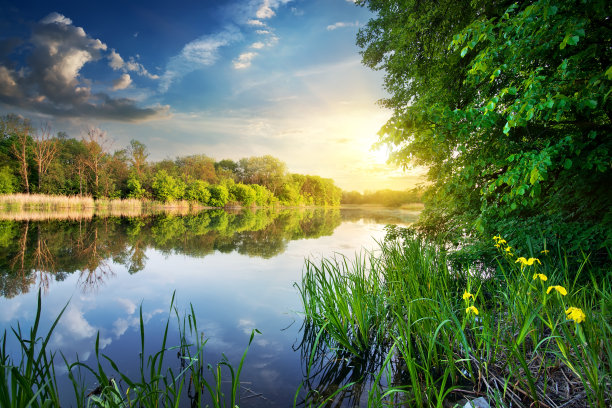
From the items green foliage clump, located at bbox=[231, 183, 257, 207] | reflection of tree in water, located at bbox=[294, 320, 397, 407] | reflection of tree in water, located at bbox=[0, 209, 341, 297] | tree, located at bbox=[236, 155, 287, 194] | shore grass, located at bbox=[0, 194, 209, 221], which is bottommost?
reflection of tree in water, located at bbox=[294, 320, 397, 407]

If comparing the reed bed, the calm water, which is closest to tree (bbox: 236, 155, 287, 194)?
the reed bed

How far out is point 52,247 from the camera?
7430 millimetres

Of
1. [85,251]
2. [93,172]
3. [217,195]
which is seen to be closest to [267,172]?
[217,195]

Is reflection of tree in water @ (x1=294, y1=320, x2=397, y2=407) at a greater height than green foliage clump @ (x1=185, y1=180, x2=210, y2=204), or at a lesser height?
lesser

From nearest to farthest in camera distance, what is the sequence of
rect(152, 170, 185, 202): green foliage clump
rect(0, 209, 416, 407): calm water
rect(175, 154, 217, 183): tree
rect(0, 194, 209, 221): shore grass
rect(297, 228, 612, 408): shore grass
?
rect(297, 228, 612, 408): shore grass, rect(0, 209, 416, 407): calm water, rect(0, 194, 209, 221): shore grass, rect(152, 170, 185, 202): green foliage clump, rect(175, 154, 217, 183): tree

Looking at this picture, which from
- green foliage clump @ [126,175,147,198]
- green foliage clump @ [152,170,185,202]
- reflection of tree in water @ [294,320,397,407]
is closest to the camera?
reflection of tree in water @ [294,320,397,407]

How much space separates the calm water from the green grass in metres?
0.31

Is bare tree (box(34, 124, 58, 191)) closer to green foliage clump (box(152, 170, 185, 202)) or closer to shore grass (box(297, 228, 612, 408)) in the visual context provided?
green foliage clump (box(152, 170, 185, 202))

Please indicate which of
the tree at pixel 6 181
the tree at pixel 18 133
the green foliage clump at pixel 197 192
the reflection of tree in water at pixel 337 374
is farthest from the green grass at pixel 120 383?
the green foliage clump at pixel 197 192

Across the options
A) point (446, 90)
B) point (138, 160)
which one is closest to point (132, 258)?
point (446, 90)

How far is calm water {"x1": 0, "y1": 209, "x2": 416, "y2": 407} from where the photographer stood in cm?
274

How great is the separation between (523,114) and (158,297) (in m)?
5.81

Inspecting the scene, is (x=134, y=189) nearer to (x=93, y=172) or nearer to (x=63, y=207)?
(x=93, y=172)

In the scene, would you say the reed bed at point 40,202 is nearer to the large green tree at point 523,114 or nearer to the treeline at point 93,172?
the treeline at point 93,172
